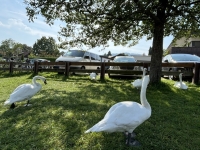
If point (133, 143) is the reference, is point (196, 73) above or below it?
above

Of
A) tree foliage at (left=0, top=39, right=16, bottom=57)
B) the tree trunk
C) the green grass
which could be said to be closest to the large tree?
the tree trunk

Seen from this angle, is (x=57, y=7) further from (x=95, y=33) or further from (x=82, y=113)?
(x=82, y=113)

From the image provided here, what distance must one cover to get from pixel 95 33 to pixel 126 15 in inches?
88.0

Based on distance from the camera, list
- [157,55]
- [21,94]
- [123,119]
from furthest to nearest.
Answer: [157,55] < [21,94] < [123,119]

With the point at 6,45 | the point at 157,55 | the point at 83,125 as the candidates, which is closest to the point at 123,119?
the point at 83,125

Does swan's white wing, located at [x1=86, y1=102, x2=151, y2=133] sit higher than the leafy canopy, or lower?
lower

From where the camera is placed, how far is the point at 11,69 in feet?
51.6

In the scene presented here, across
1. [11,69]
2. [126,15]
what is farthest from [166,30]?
[11,69]

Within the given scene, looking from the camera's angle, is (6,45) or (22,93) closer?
(22,93)

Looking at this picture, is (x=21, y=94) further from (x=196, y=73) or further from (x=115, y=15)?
(x=196, y=73)

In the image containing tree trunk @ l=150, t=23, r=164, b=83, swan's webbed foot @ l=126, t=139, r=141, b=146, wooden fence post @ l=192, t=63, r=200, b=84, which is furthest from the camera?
wooden fence post @ l=192, t=63, r=200, b=84

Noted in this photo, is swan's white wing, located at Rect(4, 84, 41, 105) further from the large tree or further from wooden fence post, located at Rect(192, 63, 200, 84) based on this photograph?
wooden fence post, located at Rect(192, 63, 200, 84)

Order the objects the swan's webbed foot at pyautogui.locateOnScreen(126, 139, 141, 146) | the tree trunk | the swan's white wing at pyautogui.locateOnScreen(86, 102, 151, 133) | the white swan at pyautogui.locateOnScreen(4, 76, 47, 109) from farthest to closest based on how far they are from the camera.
Result: the tree trunk → the white swan at pyautogui.locateOnScreen(4, 76, 47, 109) → the swan's webbed foot at pyautogui.locateOnScreen(126, 139, 141, 146) → the swan's white wing at pyautogui.locateOnScreen(86, 102, 151, 133)

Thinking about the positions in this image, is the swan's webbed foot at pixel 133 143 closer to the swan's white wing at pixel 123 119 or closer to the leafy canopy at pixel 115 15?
the swan's white wing at pixel 123 119
